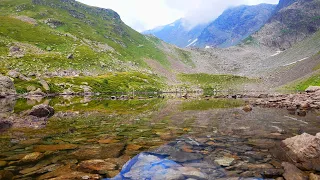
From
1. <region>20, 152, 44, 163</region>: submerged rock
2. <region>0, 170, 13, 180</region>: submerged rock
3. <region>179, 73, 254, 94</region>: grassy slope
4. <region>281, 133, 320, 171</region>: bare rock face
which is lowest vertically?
<region>0, 170, 13, 180</region>: submerged rock

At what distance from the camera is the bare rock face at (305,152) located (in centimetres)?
958

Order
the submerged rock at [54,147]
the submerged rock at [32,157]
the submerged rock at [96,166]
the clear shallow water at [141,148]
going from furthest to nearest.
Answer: the submerged rock at [54,147]
the submerged rock at [32,157]
the clear shallow water at [141,148]
the submerged rock at [96,166]

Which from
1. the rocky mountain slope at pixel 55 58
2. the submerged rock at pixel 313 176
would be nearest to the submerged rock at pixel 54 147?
the submerged rock at pixel 313 176

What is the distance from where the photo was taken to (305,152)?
32.9 feet

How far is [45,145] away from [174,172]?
25.7ft

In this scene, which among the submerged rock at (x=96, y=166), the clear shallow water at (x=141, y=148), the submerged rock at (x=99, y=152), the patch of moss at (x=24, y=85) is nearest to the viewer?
the submerged rock at (x=96, y=166)

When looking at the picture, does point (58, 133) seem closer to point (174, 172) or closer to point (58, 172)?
point (58, 172)

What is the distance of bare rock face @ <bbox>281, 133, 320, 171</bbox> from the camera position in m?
9.58

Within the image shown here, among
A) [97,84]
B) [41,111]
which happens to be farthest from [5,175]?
[97,84]

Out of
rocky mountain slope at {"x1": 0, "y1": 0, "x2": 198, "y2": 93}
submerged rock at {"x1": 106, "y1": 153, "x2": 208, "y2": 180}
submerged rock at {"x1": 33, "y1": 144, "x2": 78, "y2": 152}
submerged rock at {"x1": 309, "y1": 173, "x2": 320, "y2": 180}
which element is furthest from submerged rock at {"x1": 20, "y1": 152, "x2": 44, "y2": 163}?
rocky mountain slope at {"x1": 0, "y1": 0, "x2": 198, "y2": 93}

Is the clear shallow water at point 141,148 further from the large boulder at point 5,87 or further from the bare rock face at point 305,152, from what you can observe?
the large boulder at point 5,87

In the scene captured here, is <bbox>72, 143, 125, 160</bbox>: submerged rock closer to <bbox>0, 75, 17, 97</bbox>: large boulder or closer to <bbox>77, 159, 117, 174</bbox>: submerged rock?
<bbox>77, 159, 117, 174</bbox>: submerged rock

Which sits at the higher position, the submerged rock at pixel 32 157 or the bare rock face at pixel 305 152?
the bare rock face at pixel 305 152

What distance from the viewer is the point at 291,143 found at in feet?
37.5
